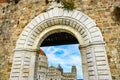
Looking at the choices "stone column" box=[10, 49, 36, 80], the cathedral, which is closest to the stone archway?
"stone column" box=[10, 49, 36, 80]

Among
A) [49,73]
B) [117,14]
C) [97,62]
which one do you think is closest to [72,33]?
[97,62]

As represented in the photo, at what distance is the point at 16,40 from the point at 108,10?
372cm

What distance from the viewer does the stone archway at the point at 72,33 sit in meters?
4.95

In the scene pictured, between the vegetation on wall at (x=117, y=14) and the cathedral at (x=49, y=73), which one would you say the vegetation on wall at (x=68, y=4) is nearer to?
the vegetation on wall at (x=117, y=14)

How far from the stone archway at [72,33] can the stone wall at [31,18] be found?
254 mm

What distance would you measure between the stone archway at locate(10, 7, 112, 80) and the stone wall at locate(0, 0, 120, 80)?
0.25 m

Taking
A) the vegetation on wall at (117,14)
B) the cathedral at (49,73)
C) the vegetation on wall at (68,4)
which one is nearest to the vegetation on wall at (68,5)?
the vegetation on wall at (68,4)

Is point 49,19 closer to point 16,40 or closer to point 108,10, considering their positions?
point 16,40

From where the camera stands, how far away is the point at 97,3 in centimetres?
590

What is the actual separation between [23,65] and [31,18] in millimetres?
1956

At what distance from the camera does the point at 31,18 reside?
6.22 meters

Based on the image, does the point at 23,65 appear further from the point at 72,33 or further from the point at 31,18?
the point at 72,33

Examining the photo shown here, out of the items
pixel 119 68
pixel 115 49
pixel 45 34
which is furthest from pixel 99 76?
pixel 45 34

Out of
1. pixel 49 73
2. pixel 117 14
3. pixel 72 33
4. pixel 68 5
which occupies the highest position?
pixel 68 5
